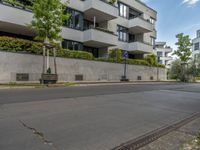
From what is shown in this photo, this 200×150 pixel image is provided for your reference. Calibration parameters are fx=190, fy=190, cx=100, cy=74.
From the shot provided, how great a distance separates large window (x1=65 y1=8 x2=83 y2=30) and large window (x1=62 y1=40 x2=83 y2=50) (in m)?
1.86

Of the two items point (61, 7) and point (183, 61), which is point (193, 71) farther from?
point (61, 7)

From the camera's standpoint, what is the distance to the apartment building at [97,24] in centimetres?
1817

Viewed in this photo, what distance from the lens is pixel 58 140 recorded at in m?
3.91

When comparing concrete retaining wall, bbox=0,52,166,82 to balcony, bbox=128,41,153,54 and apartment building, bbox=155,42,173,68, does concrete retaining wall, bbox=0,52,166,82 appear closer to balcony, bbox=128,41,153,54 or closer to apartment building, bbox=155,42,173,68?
balcony, bbox=128,41,153,54

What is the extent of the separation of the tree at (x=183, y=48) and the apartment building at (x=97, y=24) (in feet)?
23.3

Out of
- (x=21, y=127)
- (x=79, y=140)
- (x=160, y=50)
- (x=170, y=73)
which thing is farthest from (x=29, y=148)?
(x=160, y=50)

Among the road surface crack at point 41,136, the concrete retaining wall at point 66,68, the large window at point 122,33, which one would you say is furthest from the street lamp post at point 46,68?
the large window at point 122,33

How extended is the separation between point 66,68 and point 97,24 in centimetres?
1165

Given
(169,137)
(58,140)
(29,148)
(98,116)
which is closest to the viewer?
(29,148)

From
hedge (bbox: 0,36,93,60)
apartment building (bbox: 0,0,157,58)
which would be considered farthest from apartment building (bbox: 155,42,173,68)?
hedge (bbox: 0,36,93,60)

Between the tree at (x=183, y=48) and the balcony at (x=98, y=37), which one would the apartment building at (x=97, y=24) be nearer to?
the balcony at (x=98, y=37)

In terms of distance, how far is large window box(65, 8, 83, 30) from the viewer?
22859 millimetres

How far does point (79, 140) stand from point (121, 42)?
26954mm

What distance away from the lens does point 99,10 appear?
23.2 meters
